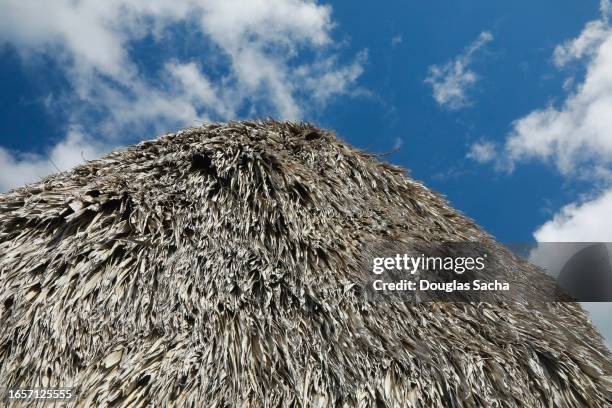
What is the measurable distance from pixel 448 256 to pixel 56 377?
3.23 metres

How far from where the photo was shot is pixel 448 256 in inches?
163

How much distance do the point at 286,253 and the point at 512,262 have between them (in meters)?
2.57

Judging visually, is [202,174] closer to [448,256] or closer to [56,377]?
[56,377]

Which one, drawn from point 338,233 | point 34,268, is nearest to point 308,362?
point 338,233

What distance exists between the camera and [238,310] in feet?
10.8

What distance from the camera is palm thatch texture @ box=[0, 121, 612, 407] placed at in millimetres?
3127

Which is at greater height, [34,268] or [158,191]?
[158,191]

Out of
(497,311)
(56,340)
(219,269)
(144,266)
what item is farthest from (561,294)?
(56,340)

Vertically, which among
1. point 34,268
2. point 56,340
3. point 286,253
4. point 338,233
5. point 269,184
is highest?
point 269,184

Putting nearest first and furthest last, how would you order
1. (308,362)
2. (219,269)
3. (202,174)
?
1. (308,362)
2. (219,269)
3. (202,174)

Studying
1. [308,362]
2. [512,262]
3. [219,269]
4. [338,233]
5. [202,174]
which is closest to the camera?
[308,362]

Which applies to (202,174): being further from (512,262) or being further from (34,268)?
(512,262)

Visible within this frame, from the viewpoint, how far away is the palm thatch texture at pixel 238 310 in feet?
10.3

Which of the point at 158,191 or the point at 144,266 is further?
the point at 158,191
